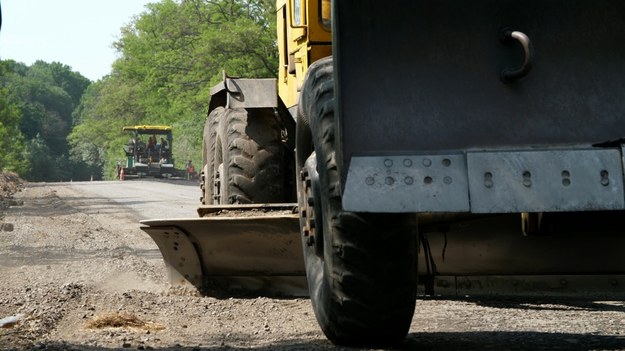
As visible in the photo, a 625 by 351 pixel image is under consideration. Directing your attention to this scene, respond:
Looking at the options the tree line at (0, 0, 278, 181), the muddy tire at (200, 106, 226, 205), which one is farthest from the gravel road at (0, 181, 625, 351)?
the tree line at (0, 0, 278, 181)

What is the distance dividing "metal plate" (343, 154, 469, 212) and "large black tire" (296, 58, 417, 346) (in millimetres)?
454

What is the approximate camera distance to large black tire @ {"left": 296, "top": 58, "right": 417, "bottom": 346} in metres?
4.90

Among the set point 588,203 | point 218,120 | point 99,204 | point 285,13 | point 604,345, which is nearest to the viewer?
point 588,203

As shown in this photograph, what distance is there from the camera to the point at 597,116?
14.6ft

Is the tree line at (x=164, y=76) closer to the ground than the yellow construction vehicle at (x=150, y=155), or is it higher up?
higher up

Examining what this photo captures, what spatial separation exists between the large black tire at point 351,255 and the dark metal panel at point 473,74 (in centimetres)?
41

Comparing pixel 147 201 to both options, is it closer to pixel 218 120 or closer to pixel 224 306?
pixel 218 120

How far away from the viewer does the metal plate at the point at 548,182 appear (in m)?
4.12

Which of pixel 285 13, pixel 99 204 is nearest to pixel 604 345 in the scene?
pixel 285 13

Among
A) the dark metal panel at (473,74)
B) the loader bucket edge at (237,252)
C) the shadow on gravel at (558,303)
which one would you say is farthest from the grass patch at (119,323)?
the dark metal panel at (473,74)

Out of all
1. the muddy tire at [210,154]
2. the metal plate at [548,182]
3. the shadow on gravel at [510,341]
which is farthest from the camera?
the muddy tire at [210,154]

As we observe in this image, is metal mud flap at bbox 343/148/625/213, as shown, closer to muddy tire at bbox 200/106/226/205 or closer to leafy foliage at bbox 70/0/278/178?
muddy tire at bbox 200/106/226/205

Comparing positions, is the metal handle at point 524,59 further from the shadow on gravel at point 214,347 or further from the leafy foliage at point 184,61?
the leafy foliage at point 184,61

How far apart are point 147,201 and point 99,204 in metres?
1.30
